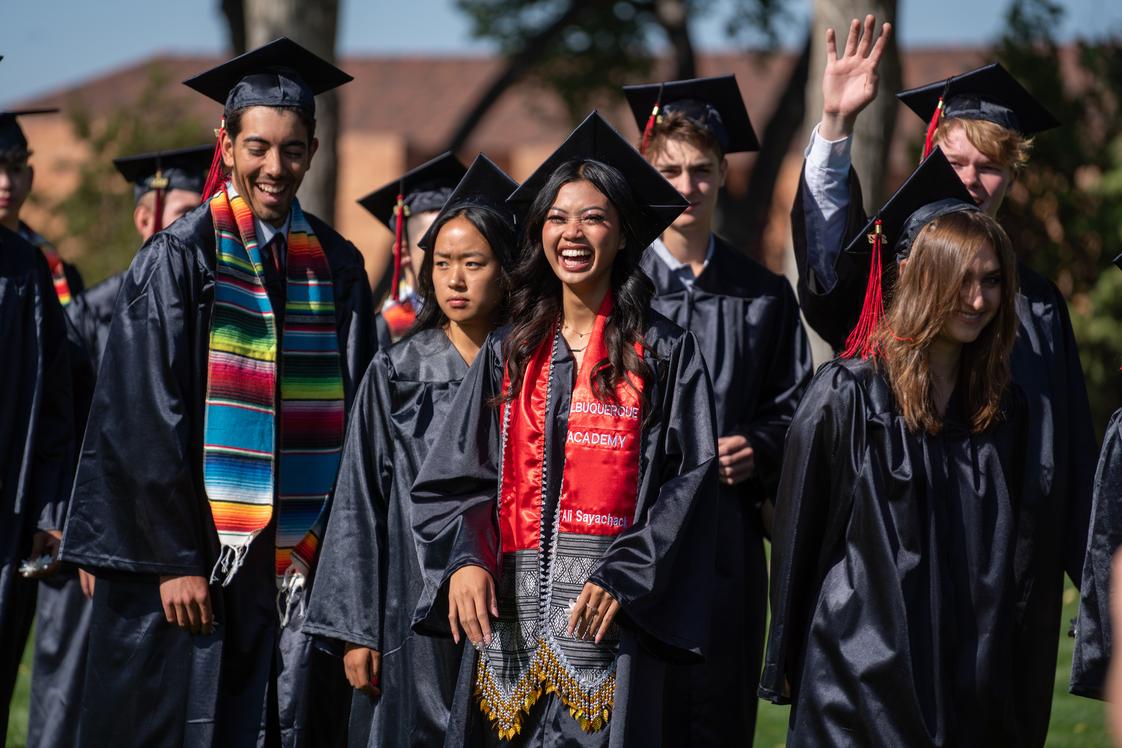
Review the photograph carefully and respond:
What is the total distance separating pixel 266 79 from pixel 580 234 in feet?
4.54

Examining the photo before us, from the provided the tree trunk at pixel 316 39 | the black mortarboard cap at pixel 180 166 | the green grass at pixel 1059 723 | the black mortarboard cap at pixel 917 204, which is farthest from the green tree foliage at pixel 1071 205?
the black mortarboard cap at pixel 917 204

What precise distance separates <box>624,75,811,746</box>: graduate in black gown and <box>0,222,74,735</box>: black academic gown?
2.18 meters

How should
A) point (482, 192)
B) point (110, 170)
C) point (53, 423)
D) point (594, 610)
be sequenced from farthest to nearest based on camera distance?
point (110, 170) < point (53, 423) < point (482, 192) < point (594, 610)

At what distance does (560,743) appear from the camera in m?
3.84

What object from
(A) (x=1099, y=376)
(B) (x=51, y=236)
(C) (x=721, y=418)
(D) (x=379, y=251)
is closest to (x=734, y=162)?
(D) (x=379, y=251)

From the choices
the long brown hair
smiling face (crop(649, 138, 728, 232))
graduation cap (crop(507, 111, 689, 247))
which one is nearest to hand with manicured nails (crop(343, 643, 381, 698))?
graduation cap (crop(507, 111, 689, 247))

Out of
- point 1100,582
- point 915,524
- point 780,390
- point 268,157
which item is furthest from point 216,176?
point 1100,582

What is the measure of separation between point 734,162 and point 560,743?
79.3 ft

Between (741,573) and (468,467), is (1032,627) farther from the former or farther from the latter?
(468,467)

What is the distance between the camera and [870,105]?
8.82 m

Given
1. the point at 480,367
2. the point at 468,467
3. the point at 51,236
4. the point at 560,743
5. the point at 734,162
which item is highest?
the point at 734,162

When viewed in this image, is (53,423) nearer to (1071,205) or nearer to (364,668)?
(364,668)

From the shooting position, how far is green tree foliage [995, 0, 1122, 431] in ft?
40.7

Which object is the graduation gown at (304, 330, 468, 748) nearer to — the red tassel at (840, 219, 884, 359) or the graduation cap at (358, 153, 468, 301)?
the red tassel at (840, 219, 884, 359)
